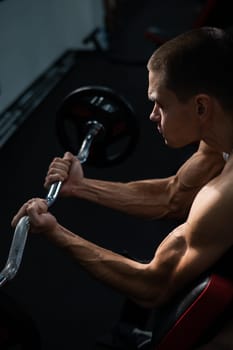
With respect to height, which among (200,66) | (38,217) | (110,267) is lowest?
(110,267)

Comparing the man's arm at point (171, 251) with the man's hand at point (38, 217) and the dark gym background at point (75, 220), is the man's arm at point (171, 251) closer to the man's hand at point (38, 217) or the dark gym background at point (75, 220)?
the man's hand at point (38, 217)

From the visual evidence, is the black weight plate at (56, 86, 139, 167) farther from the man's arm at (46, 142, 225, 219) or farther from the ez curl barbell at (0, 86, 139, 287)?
the man's arm at (46, 142, 225, 219)

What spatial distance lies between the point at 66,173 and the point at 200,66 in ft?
1.86

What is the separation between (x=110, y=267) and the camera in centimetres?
112

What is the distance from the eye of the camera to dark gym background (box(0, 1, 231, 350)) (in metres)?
1.71

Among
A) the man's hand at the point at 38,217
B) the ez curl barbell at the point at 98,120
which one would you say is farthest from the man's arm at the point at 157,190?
the man's hand at the point at 38,217

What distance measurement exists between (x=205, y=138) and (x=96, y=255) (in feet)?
1.20

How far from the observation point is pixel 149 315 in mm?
1627

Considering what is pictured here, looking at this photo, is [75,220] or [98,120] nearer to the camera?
[98,120]

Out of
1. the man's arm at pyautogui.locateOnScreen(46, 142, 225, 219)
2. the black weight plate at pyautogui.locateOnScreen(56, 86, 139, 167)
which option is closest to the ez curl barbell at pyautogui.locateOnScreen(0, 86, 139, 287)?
the black weight plate at pyautogui.locateOnScreen(56, 86, 139, 167)

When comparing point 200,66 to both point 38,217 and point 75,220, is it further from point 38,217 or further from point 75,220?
point 75,220

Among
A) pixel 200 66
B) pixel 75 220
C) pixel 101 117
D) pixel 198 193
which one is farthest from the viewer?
pixel 75 220

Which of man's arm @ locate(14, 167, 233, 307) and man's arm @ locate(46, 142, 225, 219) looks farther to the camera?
man's arm @ locate(46, 142, 225, 219)

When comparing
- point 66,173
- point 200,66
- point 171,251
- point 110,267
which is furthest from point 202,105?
point 66,173
